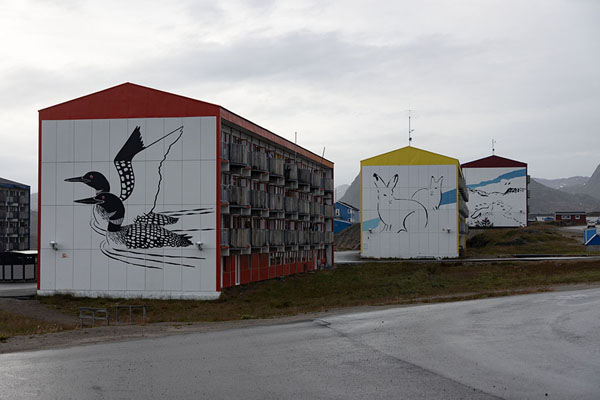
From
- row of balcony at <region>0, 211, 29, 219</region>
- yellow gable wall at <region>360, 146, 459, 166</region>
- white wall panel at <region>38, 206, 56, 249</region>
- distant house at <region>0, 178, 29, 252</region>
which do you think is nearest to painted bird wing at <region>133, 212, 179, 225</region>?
white wall panel at <region>38, 206, 56, 249</region>

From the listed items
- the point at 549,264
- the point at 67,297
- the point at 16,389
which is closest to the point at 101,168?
the point at 67,297

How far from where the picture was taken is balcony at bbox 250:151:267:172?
155 feet

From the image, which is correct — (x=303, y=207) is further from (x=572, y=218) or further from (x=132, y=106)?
(x=572, y=218)

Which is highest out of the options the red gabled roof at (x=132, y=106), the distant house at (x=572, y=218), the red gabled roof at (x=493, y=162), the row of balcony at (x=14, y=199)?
the red gabled roof at (x=493, y=162)

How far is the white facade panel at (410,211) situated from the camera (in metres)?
74.8

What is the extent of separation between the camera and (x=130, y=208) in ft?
133

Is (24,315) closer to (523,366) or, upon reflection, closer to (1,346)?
(1,346)

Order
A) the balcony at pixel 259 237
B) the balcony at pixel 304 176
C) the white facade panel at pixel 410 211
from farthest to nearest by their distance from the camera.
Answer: the white facade panel at pixel 410 211, the balcony at pixel 304 176, the balcony at pixel 259 237

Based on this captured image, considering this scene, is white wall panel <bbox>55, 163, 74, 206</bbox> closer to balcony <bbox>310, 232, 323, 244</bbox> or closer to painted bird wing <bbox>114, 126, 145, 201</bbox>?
painted bird wing <bbox>114, 126, 145, 201</bbox>

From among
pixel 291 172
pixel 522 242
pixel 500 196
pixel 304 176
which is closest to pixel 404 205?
pixel 304 176

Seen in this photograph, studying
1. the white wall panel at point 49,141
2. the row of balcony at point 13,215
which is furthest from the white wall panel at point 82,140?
the row of balcony at point 13,215

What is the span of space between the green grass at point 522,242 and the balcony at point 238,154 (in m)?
45.6

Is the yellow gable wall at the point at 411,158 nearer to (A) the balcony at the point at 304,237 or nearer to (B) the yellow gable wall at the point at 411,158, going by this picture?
(B) the yellow gable wall at the point at 411,158

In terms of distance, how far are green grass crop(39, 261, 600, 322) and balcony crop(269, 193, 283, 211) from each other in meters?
5.41
